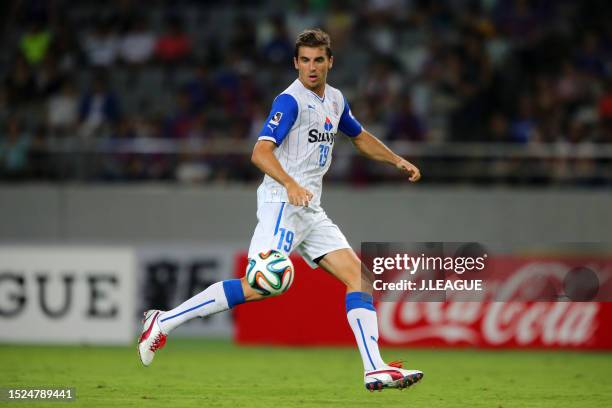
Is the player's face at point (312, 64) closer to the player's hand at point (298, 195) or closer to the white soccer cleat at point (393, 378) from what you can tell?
the player's hand at point (298, 195)

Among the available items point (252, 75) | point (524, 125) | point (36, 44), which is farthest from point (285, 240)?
point (36, 44)

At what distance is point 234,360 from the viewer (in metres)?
11.4

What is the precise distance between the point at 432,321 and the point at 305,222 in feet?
17.6

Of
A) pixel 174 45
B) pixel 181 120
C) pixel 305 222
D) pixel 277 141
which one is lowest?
pixel 305 222

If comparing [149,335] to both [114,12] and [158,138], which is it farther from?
[114,12]

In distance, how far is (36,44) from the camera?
1656 centimetres

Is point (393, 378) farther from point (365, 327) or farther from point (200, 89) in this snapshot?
point (200, 89)

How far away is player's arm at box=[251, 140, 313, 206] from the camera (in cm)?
705

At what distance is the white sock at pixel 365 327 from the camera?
756 centimetres

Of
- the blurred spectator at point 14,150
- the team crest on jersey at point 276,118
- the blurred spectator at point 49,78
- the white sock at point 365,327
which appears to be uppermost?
the blurred spectator at point 49,78

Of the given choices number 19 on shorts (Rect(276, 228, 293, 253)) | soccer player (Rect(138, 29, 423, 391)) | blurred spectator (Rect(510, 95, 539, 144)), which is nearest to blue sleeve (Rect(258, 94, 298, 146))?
soccer player (Rect(138, 29, 423, 391))

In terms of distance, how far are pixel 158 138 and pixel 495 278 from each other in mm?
4873

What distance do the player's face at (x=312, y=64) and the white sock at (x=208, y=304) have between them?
1367mm

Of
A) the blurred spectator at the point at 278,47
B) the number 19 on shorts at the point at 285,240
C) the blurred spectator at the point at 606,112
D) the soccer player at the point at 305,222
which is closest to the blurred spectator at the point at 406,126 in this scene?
the blurred spectator at the point at 278,47
